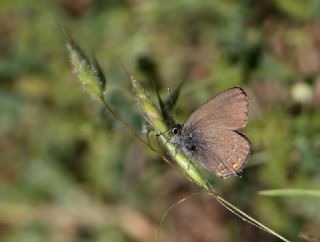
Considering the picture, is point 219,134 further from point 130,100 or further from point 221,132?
point 130,100

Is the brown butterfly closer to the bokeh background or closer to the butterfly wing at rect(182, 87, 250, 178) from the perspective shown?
the butterfly wing at rect(182, 87, 250, 178)

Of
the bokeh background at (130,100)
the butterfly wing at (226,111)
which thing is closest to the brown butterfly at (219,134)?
the butterfly wing at (226,111)

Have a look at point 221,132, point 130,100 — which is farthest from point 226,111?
point 130,100

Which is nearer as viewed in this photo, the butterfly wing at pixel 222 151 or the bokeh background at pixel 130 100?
the butterfly wing at pixel 222 151

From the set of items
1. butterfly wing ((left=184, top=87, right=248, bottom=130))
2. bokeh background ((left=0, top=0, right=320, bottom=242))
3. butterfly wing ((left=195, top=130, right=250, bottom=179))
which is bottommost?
bokeh background ((left=0, top=0, right=320, bottom=242))

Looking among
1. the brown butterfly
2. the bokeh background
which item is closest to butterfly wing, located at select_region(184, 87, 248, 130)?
the brown butterfly

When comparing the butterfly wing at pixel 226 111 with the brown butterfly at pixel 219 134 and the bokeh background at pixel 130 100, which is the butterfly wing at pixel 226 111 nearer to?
the brown butterfly at pixel 219 134

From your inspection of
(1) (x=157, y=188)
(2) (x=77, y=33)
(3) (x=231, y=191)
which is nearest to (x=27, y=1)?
(2) (x=77, y=33)
